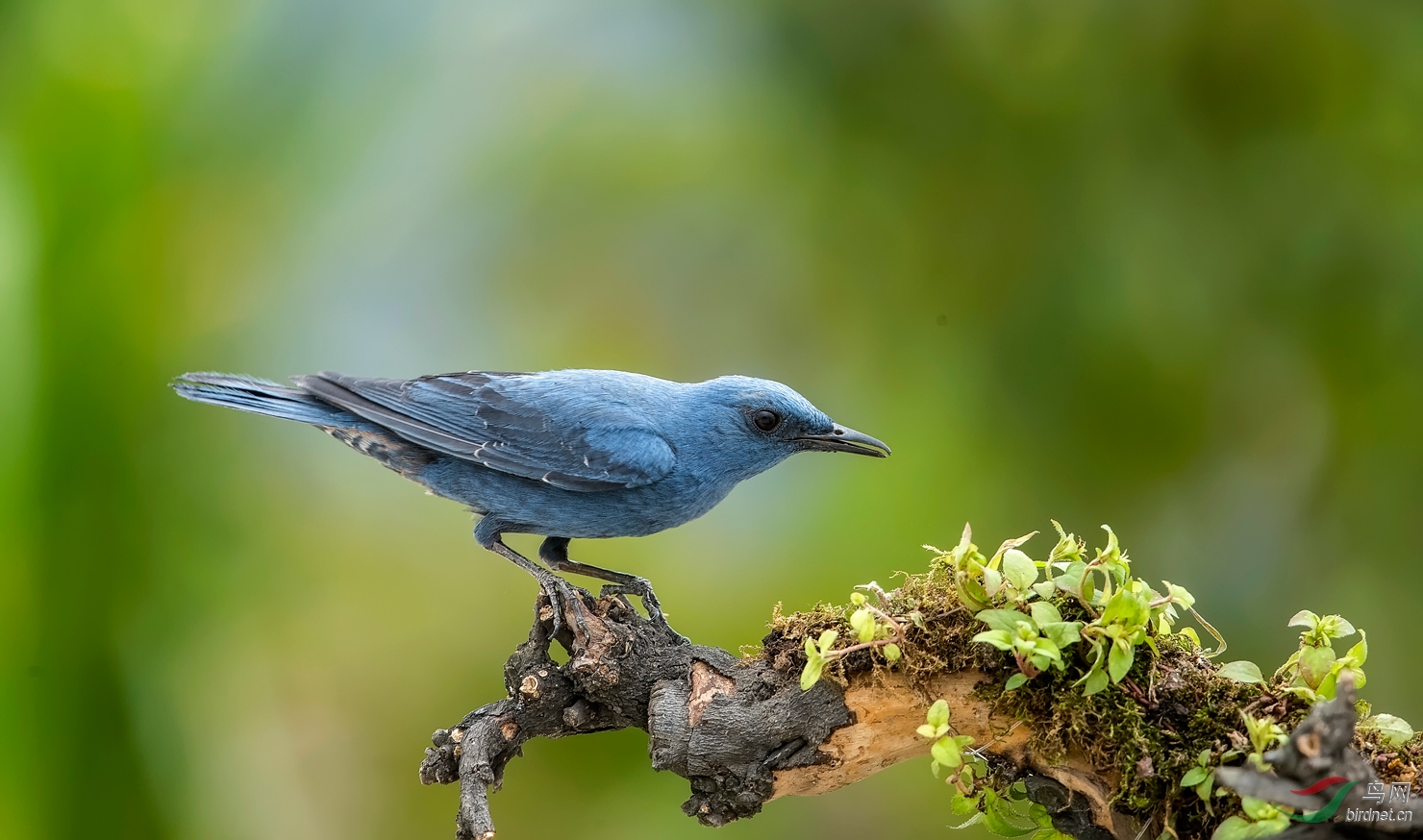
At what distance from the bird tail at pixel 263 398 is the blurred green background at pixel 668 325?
51.0 inches

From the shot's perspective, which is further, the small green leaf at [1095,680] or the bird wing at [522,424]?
the bird wing at [522,424]

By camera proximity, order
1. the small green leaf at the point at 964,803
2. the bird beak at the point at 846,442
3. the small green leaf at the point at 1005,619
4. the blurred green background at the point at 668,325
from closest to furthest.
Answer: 1. the small green leaf at the point at 1005,619
2. the small green leaf at the point at 964,803
3. the bird beak at the point at 846,442
4. the blurred green background at the point at 668,325

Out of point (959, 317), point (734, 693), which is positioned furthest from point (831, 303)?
point (734, 693)

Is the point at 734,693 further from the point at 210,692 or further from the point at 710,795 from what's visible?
the point at 210,692

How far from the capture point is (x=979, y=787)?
9.67 feet

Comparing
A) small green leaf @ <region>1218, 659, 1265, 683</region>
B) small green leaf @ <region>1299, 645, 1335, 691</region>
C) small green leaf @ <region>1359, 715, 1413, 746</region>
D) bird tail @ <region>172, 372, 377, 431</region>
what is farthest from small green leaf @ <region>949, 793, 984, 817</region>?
bird tail @ <region>172, 372, 377, 431</region>

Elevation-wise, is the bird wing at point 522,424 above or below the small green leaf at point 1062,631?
above

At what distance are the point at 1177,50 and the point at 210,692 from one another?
19.2ft

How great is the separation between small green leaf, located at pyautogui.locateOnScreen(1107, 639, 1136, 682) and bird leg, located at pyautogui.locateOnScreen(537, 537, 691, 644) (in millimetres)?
1394

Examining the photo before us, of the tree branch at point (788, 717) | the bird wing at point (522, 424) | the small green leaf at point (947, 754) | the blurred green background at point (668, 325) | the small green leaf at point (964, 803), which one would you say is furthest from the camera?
the blurred green background at point (668, 325)

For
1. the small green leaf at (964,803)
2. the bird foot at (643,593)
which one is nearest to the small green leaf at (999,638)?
the small green leaf at (964,803)

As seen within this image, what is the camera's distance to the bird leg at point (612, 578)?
143 inches

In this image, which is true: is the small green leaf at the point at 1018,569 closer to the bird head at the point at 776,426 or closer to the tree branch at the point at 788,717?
the tree branch at the point at 788,717

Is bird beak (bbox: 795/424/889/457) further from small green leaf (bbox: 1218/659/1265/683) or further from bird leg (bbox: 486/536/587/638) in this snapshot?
small green leaf (bbox: 1218/659/1265/683)
